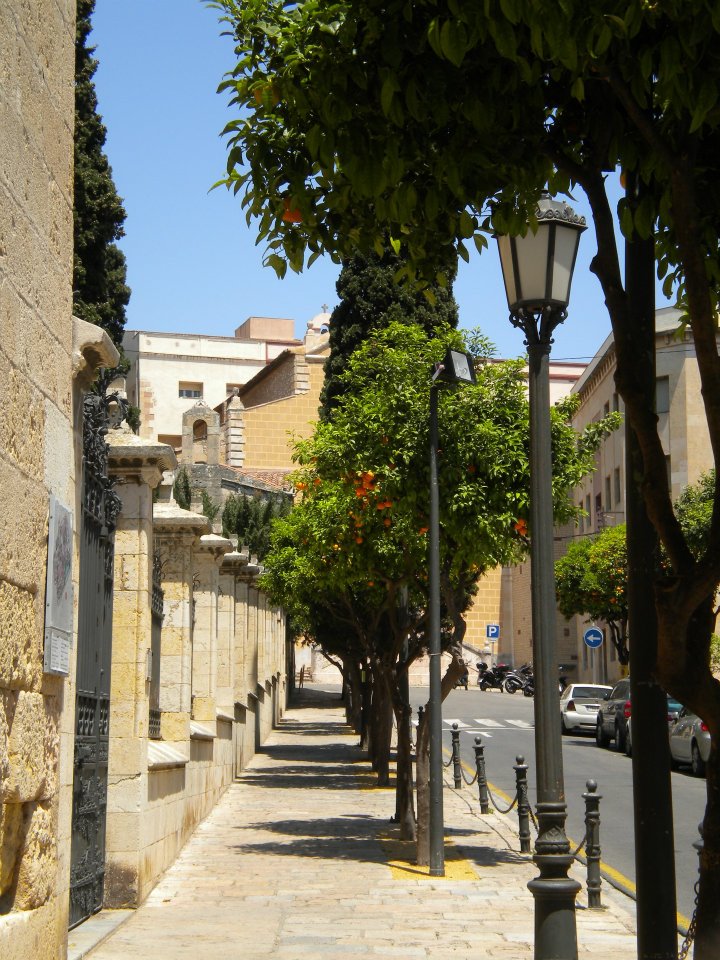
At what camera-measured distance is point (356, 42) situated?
5020mm

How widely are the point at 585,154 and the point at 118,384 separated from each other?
19.3 ft

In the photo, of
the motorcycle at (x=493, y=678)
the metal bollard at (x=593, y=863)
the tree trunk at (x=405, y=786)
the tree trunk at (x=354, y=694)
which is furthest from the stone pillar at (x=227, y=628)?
the motorcycle at (x=493, y=678)

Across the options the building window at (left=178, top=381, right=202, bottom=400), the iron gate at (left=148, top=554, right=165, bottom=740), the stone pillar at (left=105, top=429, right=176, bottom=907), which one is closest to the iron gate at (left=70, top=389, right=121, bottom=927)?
the stone pillar at (left=105, top=429, right=176, bottom=907)

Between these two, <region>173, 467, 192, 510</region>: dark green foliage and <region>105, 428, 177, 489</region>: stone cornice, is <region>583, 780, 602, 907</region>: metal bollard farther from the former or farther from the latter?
<region>173, 467, 192, 510</region>: dark green foliage

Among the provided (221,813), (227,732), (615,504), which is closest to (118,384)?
(221,813)

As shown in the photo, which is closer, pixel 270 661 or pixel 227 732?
pixel 227 732

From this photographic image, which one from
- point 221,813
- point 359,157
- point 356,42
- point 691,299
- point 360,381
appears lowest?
point 221,813

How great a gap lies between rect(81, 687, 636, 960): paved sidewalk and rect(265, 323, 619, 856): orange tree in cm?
160

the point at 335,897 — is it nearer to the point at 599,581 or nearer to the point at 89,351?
the point at 89,351

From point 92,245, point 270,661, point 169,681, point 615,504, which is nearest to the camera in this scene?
point 169,681

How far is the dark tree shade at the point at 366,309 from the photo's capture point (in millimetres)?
25438

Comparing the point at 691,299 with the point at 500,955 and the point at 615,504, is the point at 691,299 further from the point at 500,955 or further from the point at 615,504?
the point at 615,504

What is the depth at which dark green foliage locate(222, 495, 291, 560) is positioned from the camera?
151 feet

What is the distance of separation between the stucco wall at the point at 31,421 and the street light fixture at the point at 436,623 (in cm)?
762
